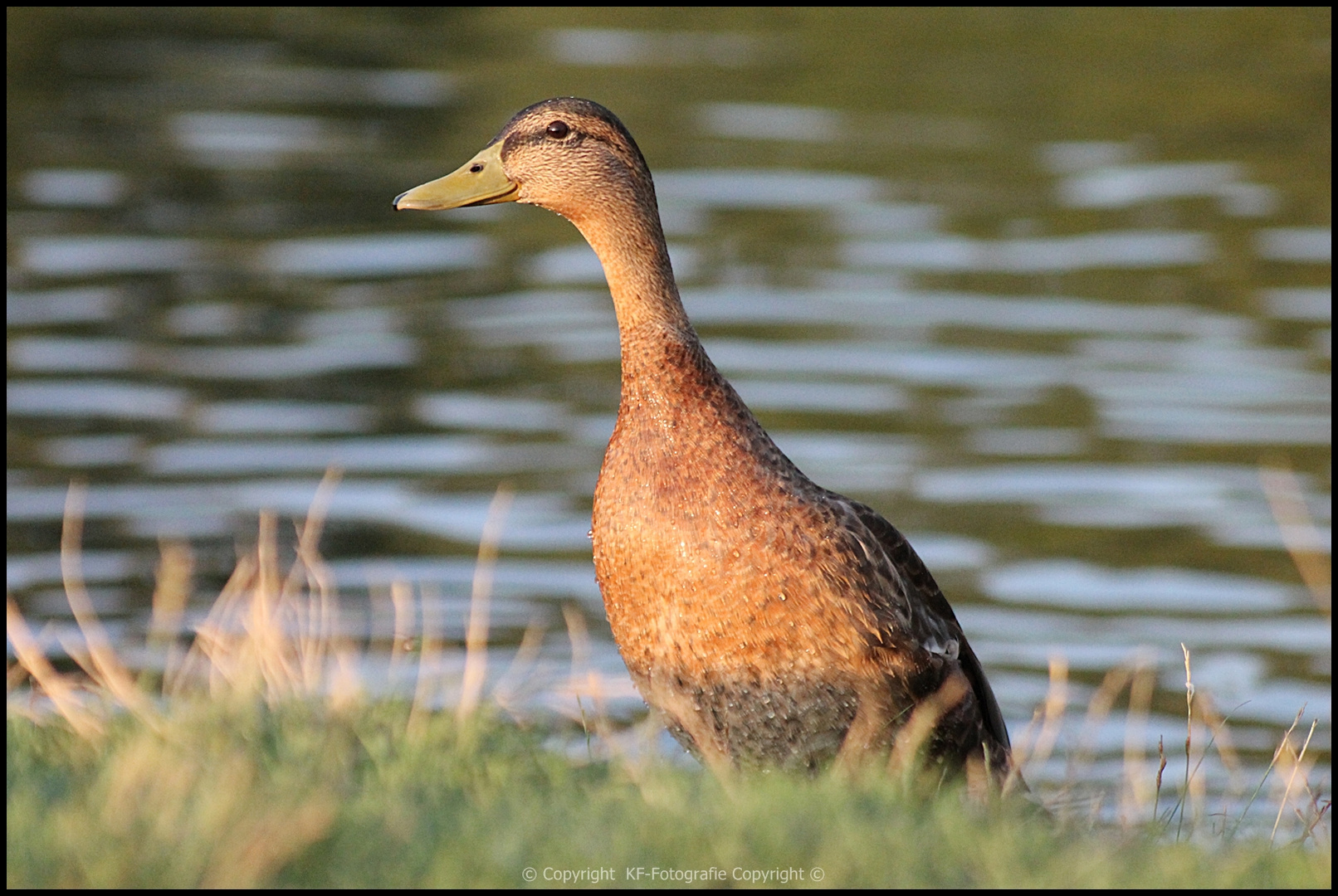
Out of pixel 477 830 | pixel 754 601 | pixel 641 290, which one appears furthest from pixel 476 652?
pixel 477 830

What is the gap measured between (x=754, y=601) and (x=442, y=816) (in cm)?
147

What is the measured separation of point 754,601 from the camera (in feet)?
17.2

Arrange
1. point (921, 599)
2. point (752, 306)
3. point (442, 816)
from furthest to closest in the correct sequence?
point (752, 306) < point (921, 599) < point (442, 816)

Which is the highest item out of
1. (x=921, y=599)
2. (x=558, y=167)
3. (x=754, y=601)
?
(x=558, y=167)

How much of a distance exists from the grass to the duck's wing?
0.92 metres

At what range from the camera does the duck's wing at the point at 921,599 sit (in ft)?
18.2

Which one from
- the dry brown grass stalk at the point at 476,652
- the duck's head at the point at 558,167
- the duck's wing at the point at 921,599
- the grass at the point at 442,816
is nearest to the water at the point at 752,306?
→ the dry brown grass stalk at the point at 476,652

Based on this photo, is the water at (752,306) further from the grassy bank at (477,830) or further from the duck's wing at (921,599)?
the grassy bank at (477,830)

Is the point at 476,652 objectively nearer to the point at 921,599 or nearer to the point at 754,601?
the point at 754,601

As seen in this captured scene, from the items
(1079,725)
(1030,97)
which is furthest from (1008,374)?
(1030,97)

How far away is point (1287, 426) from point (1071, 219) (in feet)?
15.0

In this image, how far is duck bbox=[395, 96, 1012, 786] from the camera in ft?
17.2

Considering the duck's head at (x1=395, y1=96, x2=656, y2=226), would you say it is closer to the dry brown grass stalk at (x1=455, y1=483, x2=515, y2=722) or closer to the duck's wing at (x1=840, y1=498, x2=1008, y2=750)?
the dry brown grass stalk at (x1=455, y1=483, x2=515, y2=722)

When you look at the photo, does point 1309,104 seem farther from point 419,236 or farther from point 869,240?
point 419,236
